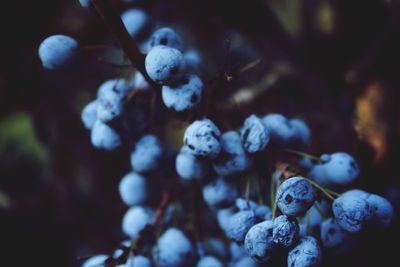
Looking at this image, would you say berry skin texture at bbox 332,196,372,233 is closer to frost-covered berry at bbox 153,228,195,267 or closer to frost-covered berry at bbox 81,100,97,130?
frost-covered berry at bbox 153,228,195,267

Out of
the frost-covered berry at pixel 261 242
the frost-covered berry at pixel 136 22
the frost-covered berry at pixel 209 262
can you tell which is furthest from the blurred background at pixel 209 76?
the frost-covered berry at pixel 261 242

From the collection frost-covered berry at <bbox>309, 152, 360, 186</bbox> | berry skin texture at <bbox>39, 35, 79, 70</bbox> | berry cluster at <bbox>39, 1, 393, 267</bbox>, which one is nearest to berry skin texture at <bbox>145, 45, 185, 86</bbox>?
berry cluster at <bbox>39, 1, 393, 267</bbox>

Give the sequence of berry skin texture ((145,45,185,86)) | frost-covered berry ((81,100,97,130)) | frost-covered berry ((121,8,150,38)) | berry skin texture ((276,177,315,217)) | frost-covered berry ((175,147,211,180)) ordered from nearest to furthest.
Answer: berry skin texture ((276,177,315,217)) → berry skin texture ((145,45,185,86)) → frost-covered berry ((175,147,211,180)) → frost-covered berry ((81,100,97,130)) → frost-covered berry ((121,8,150,38))

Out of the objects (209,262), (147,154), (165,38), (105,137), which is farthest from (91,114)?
(209,262)

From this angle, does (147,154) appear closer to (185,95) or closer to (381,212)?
(185,95)

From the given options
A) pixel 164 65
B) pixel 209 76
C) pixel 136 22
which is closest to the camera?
pixel 164 65

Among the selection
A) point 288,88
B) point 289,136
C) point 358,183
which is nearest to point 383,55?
point 288,88

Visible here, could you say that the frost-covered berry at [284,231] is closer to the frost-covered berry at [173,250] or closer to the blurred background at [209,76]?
the frost-covered berry at [173,250]
